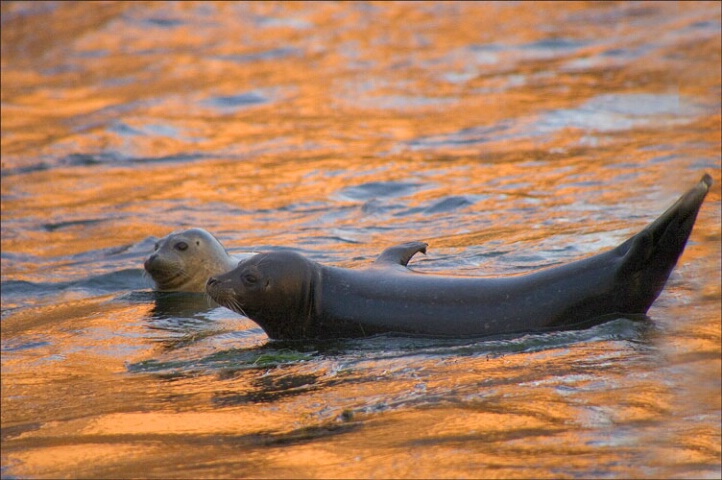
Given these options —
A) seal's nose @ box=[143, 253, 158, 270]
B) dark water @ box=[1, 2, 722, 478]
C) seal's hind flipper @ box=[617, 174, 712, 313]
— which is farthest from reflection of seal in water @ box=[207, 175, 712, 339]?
seal's nose @ box=[143, 253, 158, 270]

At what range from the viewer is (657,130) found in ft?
42.3

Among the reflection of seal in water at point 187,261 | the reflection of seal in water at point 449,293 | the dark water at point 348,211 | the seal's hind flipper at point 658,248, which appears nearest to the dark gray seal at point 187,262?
the reflection of seal in water at point 187,261

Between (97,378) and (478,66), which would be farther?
(478,66)

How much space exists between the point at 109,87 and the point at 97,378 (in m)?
12.5

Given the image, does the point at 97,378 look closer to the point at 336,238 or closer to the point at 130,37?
the point at 336,238

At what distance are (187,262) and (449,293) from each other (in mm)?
3070

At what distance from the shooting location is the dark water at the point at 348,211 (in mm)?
4973

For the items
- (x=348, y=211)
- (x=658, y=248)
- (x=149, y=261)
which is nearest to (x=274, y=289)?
(x=658, y=248)

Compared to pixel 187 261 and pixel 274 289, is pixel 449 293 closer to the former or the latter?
pixel 274 289

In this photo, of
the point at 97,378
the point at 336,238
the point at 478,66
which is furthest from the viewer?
the point at 478,66

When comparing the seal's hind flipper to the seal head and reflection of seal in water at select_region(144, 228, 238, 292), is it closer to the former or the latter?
the seal head

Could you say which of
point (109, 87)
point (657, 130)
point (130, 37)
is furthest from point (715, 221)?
point (130, 37)

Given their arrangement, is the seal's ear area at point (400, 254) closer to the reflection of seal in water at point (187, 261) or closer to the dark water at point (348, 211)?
the dark water at point (348, 211)

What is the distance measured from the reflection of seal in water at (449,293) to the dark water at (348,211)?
5.2 inches
